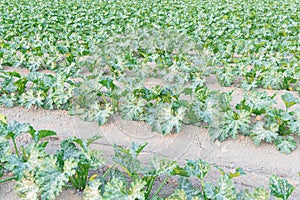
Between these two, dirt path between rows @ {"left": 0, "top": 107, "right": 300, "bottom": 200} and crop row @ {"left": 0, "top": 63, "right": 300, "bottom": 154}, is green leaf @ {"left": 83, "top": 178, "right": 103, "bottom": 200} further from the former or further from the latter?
crop row @ {"left": 0, "top": 63, "right": 300, "bottom": 154}

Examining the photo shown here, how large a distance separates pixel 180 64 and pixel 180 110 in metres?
1.88

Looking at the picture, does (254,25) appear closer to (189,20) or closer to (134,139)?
(189,20)

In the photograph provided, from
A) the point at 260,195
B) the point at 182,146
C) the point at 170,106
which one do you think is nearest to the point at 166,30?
the point at 170,106

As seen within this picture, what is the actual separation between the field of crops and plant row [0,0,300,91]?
0.03 meters

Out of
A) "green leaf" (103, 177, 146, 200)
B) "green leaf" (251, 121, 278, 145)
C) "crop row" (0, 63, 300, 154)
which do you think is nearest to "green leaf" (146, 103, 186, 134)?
"crop row" (0, 63, 300, 154)

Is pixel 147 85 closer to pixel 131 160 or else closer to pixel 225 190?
pixel 131 160

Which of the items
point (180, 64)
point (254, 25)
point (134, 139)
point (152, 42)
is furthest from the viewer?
point (254, 25)

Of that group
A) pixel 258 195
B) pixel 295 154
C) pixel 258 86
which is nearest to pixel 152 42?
pixel 258 86

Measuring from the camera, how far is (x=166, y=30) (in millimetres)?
7852

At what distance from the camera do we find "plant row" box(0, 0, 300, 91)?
5508mm

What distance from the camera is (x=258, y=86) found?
505cm

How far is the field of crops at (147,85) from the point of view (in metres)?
2.77

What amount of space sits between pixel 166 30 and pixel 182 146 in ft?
14.7

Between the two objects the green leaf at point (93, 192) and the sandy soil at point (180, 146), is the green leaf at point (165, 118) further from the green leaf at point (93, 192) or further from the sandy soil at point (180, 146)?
the green leaf at point (93, 192)
